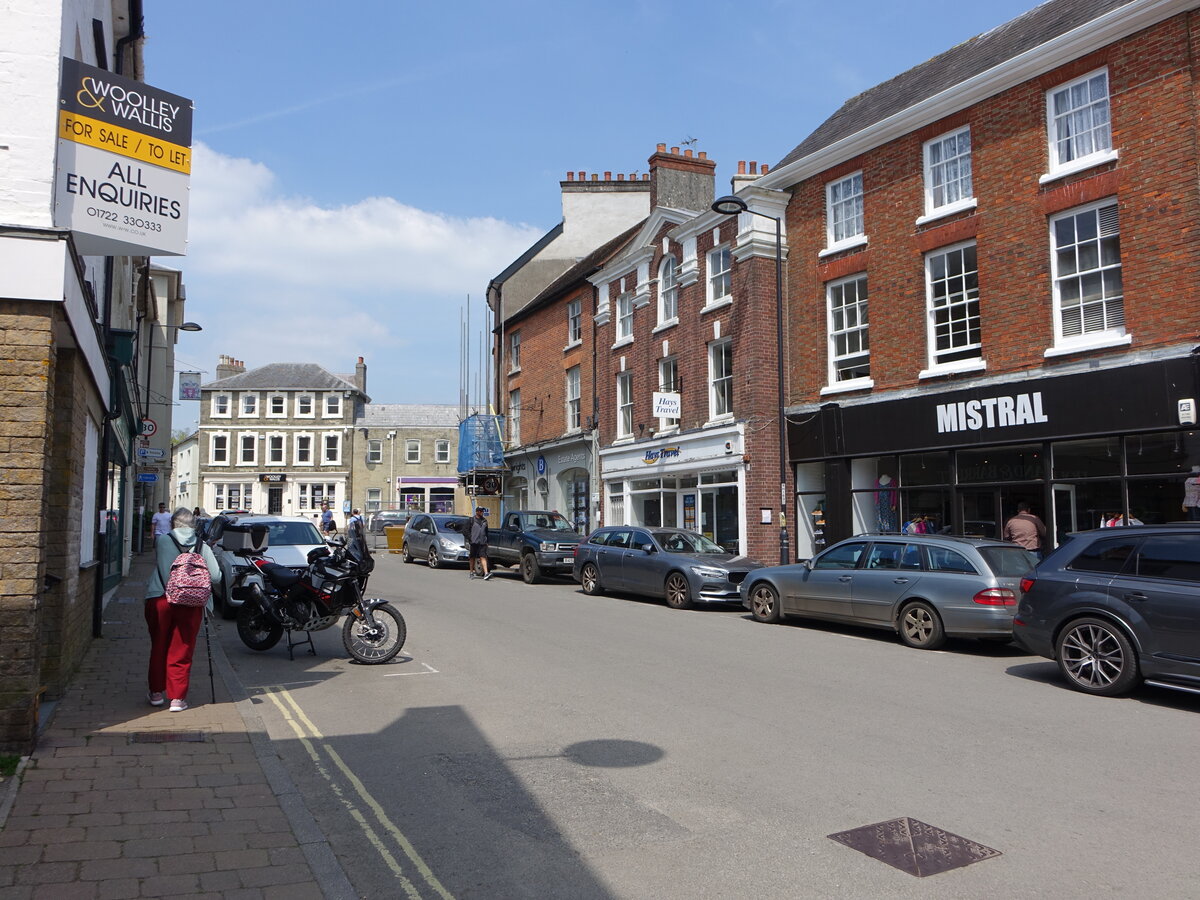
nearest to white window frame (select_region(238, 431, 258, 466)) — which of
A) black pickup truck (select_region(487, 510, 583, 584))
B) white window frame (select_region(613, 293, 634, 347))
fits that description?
white window frame (select_region(613, 293, 634, 347))

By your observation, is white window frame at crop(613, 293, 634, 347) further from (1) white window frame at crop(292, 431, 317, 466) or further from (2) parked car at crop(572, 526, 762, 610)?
(1) white window frame at crop(292, 431, 317, 466)

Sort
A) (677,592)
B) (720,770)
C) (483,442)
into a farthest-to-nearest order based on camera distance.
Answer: (483,442) → (677,592) → (720,770)

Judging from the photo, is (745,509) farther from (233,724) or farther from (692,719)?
(233,724)

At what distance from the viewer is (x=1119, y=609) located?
8.28m

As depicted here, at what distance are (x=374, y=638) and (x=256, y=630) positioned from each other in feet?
5.99

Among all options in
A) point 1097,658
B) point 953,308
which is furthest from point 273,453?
point 1097,658

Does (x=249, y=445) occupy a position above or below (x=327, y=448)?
above

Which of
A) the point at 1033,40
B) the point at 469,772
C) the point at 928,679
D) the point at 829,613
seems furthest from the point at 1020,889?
the point at 1033,40

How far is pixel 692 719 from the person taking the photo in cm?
740

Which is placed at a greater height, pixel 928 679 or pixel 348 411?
pixel 348 411

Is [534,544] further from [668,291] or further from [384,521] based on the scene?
[384,521]

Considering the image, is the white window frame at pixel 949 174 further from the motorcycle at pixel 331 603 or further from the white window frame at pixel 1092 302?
the motorcycle at pixel 331 603

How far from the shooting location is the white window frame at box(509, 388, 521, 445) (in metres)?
35.6

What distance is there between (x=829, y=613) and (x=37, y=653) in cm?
988
